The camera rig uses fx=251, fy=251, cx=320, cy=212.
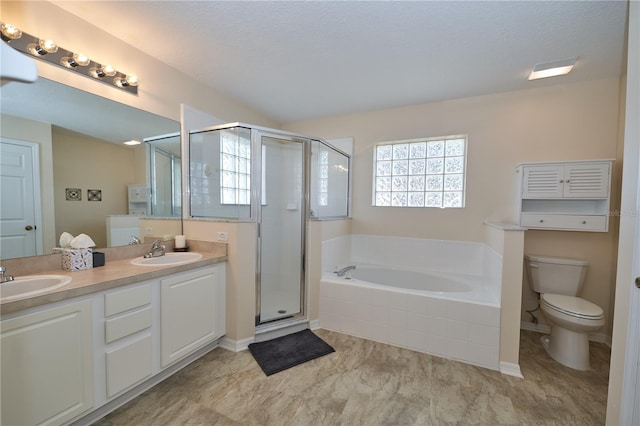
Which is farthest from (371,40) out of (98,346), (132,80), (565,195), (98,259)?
(98,346)

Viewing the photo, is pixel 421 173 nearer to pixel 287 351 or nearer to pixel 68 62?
pixel 287 351

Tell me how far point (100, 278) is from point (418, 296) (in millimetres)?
2322

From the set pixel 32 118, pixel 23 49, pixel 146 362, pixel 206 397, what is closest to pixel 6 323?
pixel 146 362

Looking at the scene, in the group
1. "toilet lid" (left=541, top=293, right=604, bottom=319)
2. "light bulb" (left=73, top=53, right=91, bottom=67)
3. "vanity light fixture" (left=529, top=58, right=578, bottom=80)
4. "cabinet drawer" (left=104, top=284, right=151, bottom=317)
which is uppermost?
"vanity light fixture" (left=529, top=58, right=578, bottom=80)

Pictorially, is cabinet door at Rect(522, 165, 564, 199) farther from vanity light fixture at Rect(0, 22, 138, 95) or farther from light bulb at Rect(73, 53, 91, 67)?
light bulb at Rect(73, 53, 91, 67)

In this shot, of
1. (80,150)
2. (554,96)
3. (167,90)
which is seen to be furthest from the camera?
(554,96)

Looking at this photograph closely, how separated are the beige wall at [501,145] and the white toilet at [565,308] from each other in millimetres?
198

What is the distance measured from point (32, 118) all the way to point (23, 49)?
15.6 inches

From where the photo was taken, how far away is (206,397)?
1.68 meters

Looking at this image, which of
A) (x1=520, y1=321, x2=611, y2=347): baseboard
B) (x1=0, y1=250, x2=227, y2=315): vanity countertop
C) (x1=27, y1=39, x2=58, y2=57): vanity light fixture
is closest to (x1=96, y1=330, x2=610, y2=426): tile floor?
(x1=520, y1=321, x2=611, y2=347): baseboard

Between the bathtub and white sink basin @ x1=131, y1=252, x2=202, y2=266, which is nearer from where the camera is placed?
white sink basin @ x1=131, y1=252, x2=202, y2=266

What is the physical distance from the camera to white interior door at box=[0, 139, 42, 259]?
4.76 ft

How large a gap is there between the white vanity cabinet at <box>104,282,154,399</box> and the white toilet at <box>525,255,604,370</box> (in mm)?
3121

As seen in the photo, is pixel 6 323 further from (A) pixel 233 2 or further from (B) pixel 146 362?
(A) pixel 233 2
